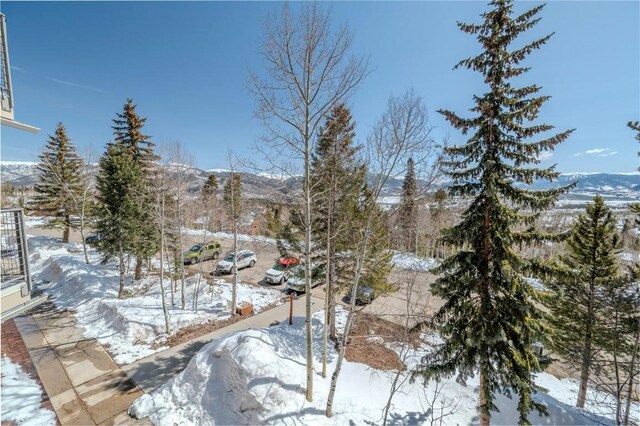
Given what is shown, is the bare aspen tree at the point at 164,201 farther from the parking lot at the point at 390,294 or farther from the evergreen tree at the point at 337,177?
the evergreen tree at the point at 337,177

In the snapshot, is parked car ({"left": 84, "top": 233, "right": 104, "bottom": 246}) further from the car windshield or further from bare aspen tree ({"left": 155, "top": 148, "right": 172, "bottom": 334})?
the car windshield

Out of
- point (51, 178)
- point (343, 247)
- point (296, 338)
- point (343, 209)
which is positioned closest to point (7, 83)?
point (343, 209)

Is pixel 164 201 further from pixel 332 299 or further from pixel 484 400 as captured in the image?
pixel 484 400

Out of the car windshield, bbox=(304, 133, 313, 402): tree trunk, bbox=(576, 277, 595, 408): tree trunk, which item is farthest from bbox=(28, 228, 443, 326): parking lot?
bbox=(576, 277, 595, 408): tree trunk

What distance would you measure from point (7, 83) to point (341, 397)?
1119 centimetres

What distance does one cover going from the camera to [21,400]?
7.52 metres

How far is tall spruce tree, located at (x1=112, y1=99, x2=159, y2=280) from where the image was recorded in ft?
50.5

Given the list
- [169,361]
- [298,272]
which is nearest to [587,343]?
[298,272]

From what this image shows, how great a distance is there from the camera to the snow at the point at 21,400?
6918 millimetres

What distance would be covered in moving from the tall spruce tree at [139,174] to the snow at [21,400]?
773 centimetres

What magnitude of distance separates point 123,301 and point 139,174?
7.43 metres

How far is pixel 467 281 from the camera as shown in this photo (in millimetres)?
6824

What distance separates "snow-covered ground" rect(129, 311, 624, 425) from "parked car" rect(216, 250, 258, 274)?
40.9 ft

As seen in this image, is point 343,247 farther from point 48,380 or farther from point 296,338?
point 48,380
